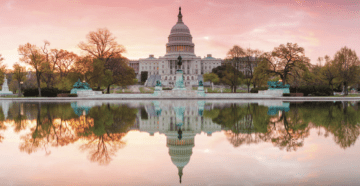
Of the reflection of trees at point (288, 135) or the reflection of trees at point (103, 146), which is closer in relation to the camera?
the reflection of trees at point (103, 146)

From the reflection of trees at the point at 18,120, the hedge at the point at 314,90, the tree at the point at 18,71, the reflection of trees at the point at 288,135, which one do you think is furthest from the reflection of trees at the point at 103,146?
the tree at the point at 18,71

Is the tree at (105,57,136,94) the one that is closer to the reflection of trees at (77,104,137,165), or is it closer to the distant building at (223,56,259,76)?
the distant building at (223,56,259,76)

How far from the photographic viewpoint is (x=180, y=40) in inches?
5551

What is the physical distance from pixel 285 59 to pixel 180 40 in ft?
304

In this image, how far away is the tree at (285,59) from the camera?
5012 centimetres

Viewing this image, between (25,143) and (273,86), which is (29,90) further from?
(25,143)

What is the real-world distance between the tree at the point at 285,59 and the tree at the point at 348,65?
6966 millimetres

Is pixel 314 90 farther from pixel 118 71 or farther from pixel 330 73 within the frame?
pixel 118 71

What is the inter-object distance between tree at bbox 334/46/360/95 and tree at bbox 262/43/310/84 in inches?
274

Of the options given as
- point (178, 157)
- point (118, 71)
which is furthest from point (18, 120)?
point (118, 71)

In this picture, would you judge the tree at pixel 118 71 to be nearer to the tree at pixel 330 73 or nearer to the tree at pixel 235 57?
the tree at pixel 235 57

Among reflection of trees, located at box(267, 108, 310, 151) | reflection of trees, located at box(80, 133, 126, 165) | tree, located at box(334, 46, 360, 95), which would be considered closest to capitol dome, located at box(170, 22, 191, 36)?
tree, located at box(334, 46, 360, 95)

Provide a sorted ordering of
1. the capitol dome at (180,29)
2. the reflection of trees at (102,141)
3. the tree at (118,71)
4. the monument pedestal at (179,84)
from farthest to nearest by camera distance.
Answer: the capitol dome at (180,29)
the tree at (118,71)
the monument pedestal at (179,84)
the reflection of trees at (102,141)

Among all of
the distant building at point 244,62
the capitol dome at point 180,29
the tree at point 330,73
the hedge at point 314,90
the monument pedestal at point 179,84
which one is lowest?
the hedge at point 314,90
